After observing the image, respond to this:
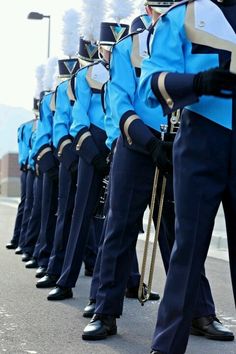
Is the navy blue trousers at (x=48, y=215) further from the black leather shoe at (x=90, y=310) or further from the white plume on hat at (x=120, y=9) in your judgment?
the black leather shoe at (x=90, y=310)

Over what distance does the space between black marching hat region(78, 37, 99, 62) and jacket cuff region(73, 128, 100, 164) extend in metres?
0.94

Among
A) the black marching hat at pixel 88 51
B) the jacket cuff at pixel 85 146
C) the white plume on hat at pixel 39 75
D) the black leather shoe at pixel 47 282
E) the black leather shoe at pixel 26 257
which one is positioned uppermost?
the black marching hat at pixel 88 51

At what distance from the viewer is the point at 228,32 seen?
3393mm

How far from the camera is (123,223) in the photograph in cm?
460

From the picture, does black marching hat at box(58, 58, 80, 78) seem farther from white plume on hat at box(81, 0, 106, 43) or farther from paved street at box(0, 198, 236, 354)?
paved street at box(0, 198, 236, 354)

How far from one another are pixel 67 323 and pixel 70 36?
4.82 meters

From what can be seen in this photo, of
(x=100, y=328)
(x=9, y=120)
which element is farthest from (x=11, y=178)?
(x=9, y=120)

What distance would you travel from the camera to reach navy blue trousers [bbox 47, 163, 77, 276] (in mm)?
6355

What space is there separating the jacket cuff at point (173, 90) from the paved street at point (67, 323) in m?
1.56

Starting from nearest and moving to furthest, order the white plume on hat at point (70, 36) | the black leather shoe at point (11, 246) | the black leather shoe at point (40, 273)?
the black leather shoe at point (40, 273)
the white plume on hat at point (70, 36)
the black leather shoe at point (11, 246)

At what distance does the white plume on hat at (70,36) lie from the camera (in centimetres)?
911

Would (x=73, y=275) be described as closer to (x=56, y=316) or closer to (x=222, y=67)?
(x=56, y=316)

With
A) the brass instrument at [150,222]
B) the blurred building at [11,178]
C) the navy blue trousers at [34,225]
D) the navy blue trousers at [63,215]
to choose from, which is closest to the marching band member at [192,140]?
the brass instrument at [150,222]

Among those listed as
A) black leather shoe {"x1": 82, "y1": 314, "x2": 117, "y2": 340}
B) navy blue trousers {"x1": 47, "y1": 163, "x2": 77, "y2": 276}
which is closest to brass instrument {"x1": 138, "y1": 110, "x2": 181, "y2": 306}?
black leather shoe {"x1": 82, "y1": 314, "x2": 117, "y2": 340}
